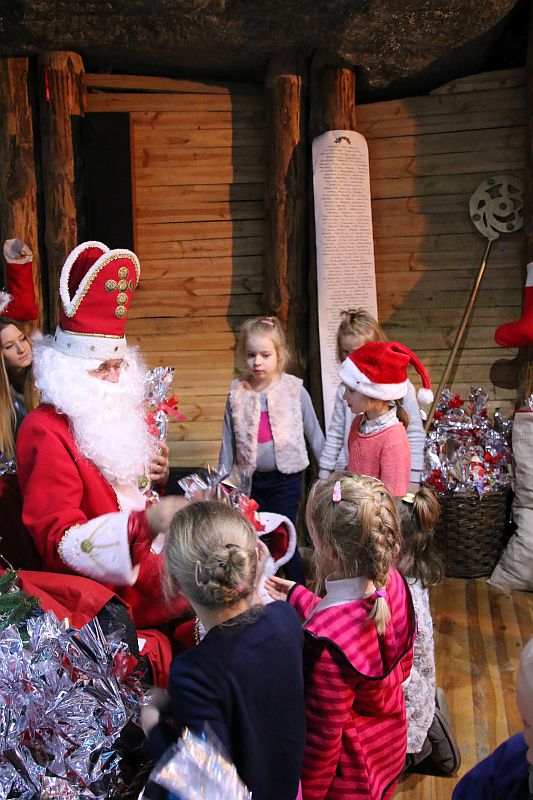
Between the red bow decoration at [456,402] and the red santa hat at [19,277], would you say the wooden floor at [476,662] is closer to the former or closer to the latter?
the red bow decoration at [456,402]

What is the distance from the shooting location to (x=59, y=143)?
4.52 m

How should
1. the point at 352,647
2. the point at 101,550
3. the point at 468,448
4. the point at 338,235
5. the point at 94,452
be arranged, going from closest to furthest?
the point at 352,647 < the point at 101,550 < the point at 94,452 < the point at 468,448 < the point at 338,235

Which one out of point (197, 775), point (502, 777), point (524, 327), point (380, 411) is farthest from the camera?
point (524, 327)

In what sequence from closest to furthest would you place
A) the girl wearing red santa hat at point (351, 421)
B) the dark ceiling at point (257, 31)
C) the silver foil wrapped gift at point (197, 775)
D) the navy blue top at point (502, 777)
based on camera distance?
the silver foil wrapped gift at point (197, 775), the navy blue top at point (502, 777), the girl wearing red santa hat at point (351, 421), the dark ceiling at point (257, 31)

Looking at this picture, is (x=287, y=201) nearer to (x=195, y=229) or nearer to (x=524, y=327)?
(x=195, y=229)

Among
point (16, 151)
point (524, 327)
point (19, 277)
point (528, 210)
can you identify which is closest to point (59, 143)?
point (16, 151)

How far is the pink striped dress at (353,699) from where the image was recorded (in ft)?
6.00

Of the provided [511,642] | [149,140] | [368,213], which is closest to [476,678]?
[511,642]

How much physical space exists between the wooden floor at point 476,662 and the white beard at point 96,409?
1512mm

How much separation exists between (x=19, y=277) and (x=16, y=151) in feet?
2.55

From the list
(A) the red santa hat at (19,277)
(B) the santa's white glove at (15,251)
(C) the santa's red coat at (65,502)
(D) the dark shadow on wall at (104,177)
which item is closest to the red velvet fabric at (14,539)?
(C) the santa's red coat at (65,502)

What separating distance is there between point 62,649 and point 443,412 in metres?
3.42

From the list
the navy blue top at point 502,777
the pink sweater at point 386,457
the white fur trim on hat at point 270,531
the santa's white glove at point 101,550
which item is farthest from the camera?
the pink sweater at point 386,457

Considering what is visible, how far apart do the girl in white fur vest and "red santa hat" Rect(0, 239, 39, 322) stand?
57.6 inches
